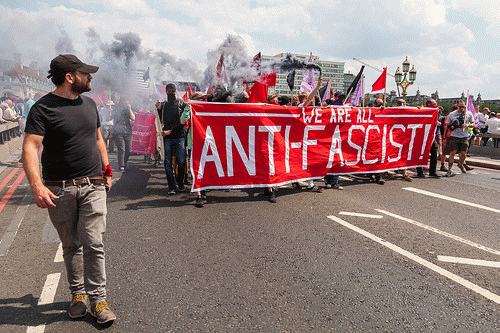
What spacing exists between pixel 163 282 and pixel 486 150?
695 inches

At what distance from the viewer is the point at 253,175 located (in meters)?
6.75

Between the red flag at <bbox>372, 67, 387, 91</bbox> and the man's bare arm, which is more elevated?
the red flag at <bbox>372, 67, 387, 91</bbox>

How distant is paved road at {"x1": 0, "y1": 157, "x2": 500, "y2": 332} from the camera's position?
111 inches

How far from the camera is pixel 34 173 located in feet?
8.51

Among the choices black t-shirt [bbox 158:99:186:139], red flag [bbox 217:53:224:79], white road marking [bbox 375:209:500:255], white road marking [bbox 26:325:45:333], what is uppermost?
red flag [bbox 217:53:224:79]

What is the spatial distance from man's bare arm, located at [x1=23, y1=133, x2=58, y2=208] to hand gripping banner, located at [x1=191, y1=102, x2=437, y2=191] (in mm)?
3696

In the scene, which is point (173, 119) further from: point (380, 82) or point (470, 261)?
point (380, 82)

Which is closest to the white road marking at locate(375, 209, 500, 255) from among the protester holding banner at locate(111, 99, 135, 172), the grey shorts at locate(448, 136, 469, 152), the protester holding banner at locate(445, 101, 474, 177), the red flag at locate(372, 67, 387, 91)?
the red flag at locate(372, 67, 387, 91)

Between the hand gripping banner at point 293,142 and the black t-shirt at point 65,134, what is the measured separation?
336cm

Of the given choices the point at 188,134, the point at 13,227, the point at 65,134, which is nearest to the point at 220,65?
the point at 188,134

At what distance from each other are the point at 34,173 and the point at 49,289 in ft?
4.22

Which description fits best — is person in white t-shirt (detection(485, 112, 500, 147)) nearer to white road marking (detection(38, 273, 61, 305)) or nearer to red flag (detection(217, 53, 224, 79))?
red flag (detection(217, 53, 224, 79))

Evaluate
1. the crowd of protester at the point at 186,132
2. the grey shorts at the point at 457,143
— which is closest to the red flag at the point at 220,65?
the crowd of protester at the point at 186,132

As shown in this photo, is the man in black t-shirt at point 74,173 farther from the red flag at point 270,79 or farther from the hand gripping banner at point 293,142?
the red flag at point 270,79
